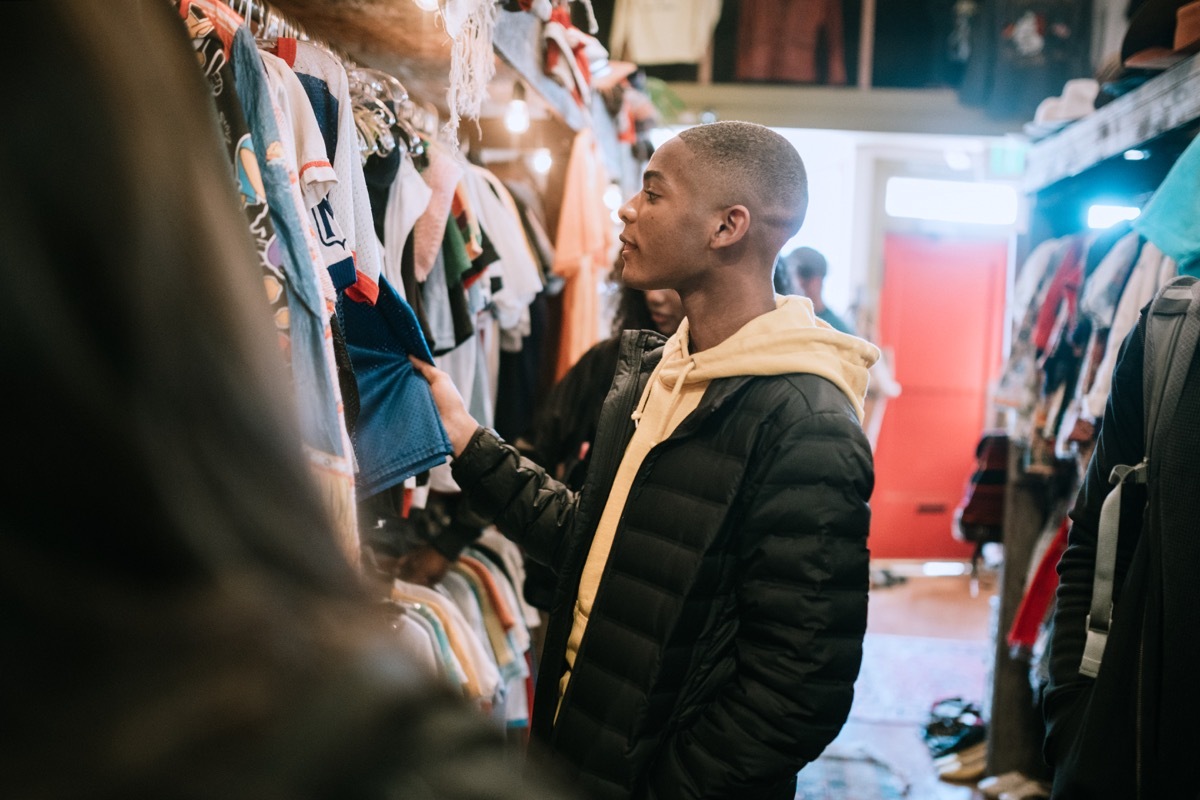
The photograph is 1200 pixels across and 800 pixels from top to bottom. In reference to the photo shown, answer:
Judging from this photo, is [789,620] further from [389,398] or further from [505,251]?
[505,251]

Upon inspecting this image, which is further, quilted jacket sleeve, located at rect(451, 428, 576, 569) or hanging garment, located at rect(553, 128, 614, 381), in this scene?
hanging garment, located at rect(553, 128, 614, 381)

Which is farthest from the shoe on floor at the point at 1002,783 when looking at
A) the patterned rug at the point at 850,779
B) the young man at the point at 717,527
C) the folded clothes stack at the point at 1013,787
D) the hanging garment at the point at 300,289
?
the hanging garment at the point at 300,289

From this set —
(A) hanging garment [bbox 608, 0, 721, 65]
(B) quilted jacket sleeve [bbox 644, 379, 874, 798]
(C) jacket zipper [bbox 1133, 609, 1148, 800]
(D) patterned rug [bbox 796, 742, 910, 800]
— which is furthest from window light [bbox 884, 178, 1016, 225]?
(B) quilted jacket sleeve [bbox 644, 379, 874, 798]

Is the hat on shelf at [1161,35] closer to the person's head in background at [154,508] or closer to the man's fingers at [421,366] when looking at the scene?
the man's fingers at [421,366]

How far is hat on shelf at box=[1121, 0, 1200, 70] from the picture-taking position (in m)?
2.10

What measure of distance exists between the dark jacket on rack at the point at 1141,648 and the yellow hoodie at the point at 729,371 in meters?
0.48

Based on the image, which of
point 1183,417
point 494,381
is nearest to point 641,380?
point 1183,417

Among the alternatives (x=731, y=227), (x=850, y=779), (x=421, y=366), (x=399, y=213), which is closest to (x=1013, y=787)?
(x=850, y=779)

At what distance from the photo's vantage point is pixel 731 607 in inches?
53.8

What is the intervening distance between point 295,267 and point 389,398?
1.32 ft

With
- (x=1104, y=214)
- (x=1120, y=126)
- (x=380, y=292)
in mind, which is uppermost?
(x=1120, y=126)

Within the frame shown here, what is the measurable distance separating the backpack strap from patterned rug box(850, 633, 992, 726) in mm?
2519

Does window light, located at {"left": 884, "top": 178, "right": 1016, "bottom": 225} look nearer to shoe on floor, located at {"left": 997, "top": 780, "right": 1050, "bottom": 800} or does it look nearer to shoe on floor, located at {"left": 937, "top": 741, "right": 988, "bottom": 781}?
shoe on floor, located at {"left": 937, "top": 741, "right": 988, "bottom": 781}

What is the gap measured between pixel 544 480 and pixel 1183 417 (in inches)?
42.5
